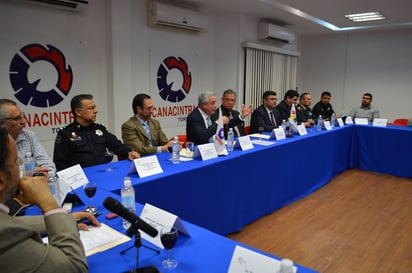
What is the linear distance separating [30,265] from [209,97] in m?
2.61

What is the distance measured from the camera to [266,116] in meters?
4.25

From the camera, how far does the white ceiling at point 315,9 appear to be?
4668 millimetres

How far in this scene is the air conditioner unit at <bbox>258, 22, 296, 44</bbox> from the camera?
5863 millimetres

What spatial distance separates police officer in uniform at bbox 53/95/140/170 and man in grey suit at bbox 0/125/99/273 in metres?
1.47

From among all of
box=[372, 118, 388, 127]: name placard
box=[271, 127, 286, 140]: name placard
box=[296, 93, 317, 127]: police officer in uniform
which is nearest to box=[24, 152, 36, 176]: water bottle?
box=[271, 127, 286, 140]: name placard

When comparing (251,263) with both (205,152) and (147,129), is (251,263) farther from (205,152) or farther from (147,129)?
(147,129)

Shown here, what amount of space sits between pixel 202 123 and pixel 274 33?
3.51 m

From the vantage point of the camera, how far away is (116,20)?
4.02 meters

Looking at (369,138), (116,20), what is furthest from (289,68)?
(116,20)

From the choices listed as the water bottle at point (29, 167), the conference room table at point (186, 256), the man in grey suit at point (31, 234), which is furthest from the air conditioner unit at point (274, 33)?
the man in grey suit at point (31, 234)

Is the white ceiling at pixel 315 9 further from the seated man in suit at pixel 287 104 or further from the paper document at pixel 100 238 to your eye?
the paper document at pixel 100 238

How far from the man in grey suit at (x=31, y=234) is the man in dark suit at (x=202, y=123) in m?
2.25

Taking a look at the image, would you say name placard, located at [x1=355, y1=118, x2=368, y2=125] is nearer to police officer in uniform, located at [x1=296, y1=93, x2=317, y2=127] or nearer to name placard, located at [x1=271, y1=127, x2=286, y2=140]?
police officer in uniform, located at [x1=296, y1=93, x2=317, y2=127]

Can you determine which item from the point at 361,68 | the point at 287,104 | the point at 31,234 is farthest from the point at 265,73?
the point at 31,234
